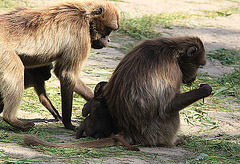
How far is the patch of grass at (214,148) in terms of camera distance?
4.35m

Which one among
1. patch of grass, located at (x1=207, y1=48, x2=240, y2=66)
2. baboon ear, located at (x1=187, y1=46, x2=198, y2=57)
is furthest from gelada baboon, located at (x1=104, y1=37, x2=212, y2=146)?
patch of grass, located at (x1=207, y1=48, x2=240, y2=66)

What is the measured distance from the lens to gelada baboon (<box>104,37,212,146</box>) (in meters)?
4.71

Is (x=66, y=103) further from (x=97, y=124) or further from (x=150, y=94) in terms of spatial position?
(x=150, y=94)

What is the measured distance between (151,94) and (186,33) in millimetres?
5946

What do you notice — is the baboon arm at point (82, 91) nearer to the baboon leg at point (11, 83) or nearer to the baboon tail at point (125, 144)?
the baboon leg at point (11, 83)

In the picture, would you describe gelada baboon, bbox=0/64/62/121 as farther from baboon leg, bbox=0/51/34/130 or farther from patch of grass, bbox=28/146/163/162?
patch of grass, bbox=28/146/163/162

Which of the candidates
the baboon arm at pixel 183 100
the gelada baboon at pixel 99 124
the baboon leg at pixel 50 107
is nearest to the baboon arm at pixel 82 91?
the baboon leg at pixel 50 107

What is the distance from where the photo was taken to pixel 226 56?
905 centimetres

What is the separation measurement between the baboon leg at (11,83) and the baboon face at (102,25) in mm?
1285

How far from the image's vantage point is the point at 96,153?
4.14 m

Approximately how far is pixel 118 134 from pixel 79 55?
1238 mm

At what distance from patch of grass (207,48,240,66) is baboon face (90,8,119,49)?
3.86 metres

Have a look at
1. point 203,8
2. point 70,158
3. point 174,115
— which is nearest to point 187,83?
point 174,115

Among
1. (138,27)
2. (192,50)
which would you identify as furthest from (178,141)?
(138,27)
